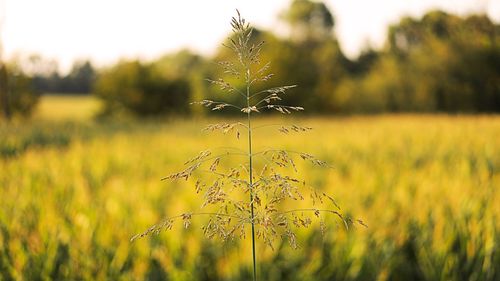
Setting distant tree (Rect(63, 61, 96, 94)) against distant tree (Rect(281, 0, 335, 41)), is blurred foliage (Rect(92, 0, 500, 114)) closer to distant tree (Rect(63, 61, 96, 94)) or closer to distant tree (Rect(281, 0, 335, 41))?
distant tree (Rect(281, 0, 335, 41))

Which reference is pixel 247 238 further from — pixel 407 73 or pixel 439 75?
pixel 407 73

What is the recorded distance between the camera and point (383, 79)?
30.6 m

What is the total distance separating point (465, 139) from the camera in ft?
35.1

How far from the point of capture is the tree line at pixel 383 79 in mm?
22719

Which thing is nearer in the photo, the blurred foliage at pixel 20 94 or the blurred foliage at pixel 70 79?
the blurred foliage at pixel 20 94

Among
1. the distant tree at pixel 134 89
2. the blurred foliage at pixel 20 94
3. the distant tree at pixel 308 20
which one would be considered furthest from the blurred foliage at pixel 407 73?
the distant tree at pixel 308 20

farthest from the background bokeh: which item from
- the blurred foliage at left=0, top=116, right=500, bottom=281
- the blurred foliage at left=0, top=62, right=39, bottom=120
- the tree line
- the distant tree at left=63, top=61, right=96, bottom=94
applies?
the distant tree at left=63, top=61, right=96, bottom=94

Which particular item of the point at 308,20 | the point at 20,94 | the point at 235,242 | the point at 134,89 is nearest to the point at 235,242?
the point at 235,242

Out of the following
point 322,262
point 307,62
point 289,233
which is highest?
point 307,62

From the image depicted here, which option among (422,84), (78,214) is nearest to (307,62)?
(422,84)

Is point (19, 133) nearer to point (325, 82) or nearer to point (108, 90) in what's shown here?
point (108, 90)

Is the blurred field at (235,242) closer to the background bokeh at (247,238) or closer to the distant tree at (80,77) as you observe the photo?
the background bokeh at (247,238)

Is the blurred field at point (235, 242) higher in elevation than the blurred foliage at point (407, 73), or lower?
lower

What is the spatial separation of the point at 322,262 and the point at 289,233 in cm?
270
